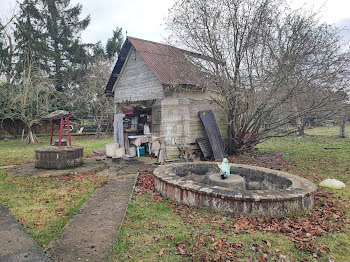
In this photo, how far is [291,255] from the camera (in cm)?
352

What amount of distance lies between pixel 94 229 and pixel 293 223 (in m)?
3.82

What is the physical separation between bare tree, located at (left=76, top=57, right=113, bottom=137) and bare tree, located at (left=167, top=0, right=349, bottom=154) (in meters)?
14.2

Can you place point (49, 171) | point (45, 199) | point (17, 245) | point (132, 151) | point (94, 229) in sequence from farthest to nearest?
point (132, 151), point (49, 171), point (45, 199), point (94, 229), point (17, 245)

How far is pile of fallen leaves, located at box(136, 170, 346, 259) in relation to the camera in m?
3.94

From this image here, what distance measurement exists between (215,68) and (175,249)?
363 inches

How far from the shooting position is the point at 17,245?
11.2 ft

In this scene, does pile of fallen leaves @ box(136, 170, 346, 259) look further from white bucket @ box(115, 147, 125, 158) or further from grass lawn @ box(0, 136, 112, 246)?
white bucket @ box(115, 147, 125, 158)

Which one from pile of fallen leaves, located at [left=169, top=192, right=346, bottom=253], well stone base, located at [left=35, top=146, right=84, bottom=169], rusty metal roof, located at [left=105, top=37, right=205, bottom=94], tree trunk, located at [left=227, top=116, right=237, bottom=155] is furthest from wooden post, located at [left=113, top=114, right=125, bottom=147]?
pile of fallen leaves, located at [left=169, top=192, right=346, bottom=253]

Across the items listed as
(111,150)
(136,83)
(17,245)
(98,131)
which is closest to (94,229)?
(17,245)

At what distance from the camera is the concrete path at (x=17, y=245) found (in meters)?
3.07

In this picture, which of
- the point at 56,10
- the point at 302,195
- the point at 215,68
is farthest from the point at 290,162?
the point at 56,10

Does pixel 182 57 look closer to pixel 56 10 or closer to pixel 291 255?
pixel 291 255

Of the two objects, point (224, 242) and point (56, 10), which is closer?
point (224, 242)

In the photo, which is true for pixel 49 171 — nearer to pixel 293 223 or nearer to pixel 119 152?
pixel 119 152
